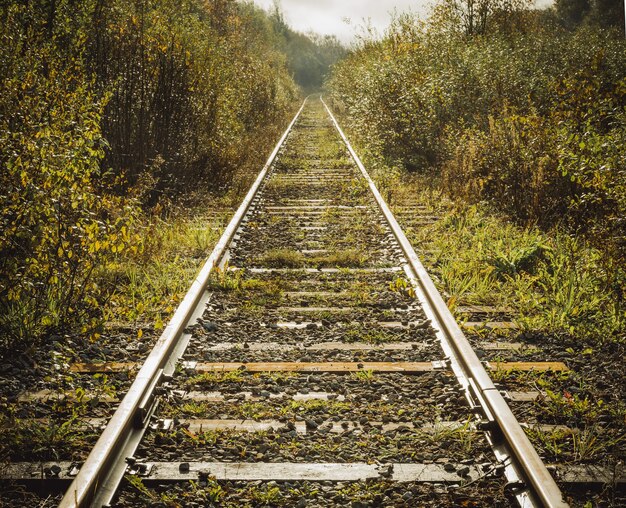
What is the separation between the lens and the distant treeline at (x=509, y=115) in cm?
508

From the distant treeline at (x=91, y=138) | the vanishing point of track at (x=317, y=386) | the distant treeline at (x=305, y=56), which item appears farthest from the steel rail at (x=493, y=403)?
the distant treeline at (x=305, y=56)

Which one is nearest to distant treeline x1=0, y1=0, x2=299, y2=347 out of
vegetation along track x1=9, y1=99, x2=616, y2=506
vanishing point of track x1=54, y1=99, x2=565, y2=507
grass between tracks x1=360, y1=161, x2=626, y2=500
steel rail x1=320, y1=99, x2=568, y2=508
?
vegetation along track x1=9, y1=99, x2=616, y2=506

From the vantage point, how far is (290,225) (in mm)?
7082

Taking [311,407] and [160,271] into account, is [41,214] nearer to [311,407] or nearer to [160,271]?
[160,271]

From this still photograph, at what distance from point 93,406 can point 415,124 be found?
8749mm

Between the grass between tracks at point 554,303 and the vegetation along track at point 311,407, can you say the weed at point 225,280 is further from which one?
the grass between tracks at point 554,303

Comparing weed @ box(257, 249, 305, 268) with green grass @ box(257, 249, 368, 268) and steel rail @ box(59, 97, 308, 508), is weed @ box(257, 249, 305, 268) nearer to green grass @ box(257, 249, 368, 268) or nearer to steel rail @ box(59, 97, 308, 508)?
green grass @ box(257, 249, 368, 268)

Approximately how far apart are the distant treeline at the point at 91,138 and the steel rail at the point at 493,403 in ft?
7.43

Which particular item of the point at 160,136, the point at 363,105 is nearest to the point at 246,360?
the point at 160,136

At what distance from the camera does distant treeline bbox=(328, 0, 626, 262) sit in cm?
508

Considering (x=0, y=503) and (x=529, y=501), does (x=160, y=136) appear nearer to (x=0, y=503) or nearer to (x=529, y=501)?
(x=0, y=503)

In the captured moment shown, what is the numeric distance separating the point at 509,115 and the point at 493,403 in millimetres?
7154

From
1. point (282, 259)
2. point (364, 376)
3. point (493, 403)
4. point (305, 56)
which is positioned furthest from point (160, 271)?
point (305, 56)

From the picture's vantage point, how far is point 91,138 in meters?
4.30
